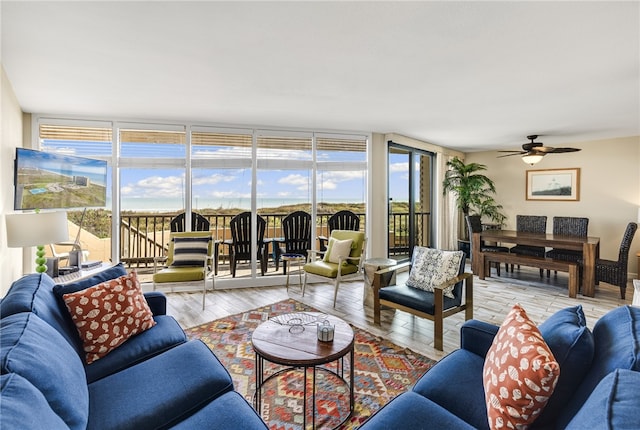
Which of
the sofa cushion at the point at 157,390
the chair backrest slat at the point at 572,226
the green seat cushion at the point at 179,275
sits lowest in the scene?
the sofa cushion at the point at 157,390

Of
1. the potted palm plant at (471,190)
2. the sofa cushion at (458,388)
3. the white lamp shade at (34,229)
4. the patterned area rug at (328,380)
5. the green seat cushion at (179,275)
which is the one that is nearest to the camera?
the sofa cushion at (458,388)

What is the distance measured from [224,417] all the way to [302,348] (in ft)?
2.29

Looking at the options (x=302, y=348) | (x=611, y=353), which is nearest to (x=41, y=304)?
(x=302, y=348)

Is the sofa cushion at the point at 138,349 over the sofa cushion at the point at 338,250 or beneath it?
beneath

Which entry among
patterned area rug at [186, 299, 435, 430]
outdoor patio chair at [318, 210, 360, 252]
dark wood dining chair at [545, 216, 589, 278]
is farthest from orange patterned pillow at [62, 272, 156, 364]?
dark wood dining chair at [545, 216, 589, 278]

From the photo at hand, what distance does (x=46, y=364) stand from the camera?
3.87 feet

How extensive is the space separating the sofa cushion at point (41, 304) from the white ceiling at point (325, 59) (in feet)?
5.22

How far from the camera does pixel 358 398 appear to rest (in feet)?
7.22

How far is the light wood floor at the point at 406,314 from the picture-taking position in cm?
328

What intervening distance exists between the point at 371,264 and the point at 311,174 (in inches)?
A: 77.8

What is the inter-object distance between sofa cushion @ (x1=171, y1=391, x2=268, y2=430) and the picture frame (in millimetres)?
7190

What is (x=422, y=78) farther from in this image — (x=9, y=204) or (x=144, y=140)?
(x=9, y=204)

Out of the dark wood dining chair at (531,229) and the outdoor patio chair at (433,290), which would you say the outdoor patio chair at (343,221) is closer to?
the outdoor patio chair at (433,290)

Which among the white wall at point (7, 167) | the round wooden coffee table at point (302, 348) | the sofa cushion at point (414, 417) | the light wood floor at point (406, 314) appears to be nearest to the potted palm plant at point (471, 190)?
the light wood floor at point (406, 314)
